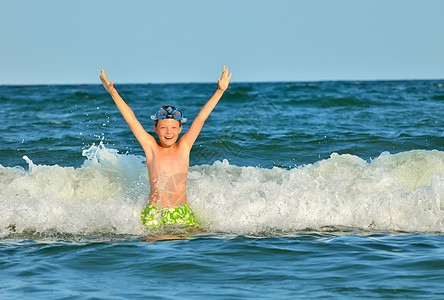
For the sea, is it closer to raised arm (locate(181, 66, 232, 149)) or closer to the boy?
the boy

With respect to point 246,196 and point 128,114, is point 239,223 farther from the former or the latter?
point 128,114

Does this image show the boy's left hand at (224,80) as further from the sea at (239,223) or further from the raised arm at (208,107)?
the sea at (239,223)

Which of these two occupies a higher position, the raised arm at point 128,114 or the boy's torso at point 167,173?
the raised arm at point 128,114

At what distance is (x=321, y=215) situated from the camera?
6.89 meters

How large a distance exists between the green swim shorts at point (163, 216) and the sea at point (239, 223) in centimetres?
10

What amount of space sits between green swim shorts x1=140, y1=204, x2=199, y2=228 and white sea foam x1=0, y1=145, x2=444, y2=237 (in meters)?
0.13

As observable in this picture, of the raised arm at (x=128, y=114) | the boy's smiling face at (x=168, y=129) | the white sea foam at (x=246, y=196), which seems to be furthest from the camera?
the white sea foam at (x=246, y=196)

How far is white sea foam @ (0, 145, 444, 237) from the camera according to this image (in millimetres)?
6609

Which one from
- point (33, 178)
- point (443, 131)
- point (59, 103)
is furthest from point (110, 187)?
point (59, 103)

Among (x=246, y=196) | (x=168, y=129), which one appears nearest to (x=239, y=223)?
(x=246, y=196)

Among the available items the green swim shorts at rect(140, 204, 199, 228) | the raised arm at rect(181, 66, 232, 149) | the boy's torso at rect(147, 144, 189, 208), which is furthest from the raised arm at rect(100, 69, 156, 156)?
the green swim shorts at rect(140, 204, 199, 228)

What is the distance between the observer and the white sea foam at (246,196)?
6.61 metres

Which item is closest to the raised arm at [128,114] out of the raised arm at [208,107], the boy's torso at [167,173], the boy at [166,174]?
the boy at [166,174]

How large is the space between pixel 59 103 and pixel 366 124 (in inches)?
437
